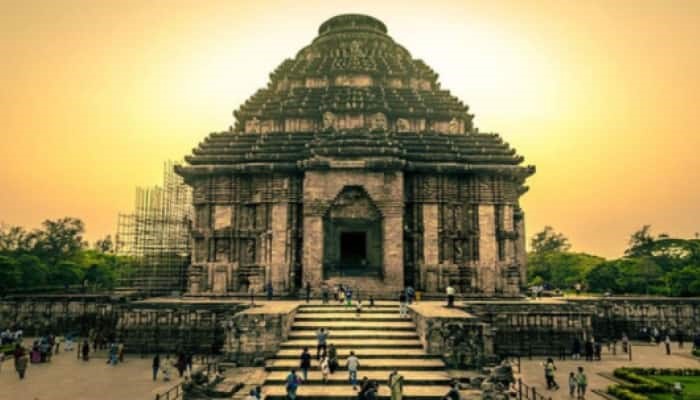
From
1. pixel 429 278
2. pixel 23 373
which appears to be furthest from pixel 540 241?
pixel 23 373

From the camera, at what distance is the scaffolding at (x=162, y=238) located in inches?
1126

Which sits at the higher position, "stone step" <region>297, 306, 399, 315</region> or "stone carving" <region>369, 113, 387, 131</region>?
"stone carving" <region>369, 113, 387, 131</region>

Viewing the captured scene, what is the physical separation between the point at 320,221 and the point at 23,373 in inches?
511

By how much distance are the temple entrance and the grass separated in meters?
12.3

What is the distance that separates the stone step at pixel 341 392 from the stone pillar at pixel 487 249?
39.7ft

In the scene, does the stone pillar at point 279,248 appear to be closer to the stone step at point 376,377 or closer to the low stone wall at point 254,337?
the low stone wall at point 254,337

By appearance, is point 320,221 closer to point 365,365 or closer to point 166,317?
point 166,317

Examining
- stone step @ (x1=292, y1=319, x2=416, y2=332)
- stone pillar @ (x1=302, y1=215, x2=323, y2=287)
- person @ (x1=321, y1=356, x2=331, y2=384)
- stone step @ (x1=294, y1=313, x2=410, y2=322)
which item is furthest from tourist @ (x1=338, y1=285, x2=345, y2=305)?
person @ (x1=321, y1=356, x2=331, y2=384)

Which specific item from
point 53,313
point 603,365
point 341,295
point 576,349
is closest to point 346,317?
point 341,295

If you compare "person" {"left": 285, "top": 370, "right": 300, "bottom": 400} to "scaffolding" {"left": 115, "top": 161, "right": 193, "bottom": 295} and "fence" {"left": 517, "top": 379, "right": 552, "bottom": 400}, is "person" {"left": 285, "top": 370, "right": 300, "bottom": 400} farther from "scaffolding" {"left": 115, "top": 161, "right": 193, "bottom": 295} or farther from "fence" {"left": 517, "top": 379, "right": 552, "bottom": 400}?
"scaffolding" {"left": 115, "top": 161, "right": 193, "bottom": 295}

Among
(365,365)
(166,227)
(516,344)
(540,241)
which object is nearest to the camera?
(365,365)

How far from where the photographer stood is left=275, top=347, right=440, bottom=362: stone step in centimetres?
1441

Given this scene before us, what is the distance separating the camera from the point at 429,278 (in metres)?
23.5

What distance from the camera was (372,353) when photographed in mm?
14484
